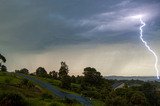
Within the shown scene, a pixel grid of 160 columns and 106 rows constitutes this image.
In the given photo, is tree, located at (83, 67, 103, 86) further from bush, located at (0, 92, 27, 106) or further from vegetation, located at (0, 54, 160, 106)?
bush, located at (0, 92, 27, 106)

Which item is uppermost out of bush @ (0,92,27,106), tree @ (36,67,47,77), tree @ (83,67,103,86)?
tree @ (36,67,47,77)

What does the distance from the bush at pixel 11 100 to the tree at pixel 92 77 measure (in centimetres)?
9463

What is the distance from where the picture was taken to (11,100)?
180ft

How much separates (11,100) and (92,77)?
9792 centimetres

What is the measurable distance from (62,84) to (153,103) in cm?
3864

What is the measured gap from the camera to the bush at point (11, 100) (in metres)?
54.0

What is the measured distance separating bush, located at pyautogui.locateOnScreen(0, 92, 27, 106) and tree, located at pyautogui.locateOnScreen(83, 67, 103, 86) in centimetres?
9463

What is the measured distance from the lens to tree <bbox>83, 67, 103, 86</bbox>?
151150 mm

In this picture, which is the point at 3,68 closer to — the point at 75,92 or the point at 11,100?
the point at 75,92

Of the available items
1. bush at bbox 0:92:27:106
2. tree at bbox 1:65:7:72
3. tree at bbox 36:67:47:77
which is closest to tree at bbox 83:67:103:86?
tree at bbox 36:67:47:77

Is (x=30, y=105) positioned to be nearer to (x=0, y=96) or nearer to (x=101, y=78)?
(x=0, y=96)

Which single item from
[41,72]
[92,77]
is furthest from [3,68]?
[92,77]

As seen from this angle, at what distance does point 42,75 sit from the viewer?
175m

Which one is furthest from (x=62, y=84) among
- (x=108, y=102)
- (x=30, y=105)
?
(x=30, y=105)
